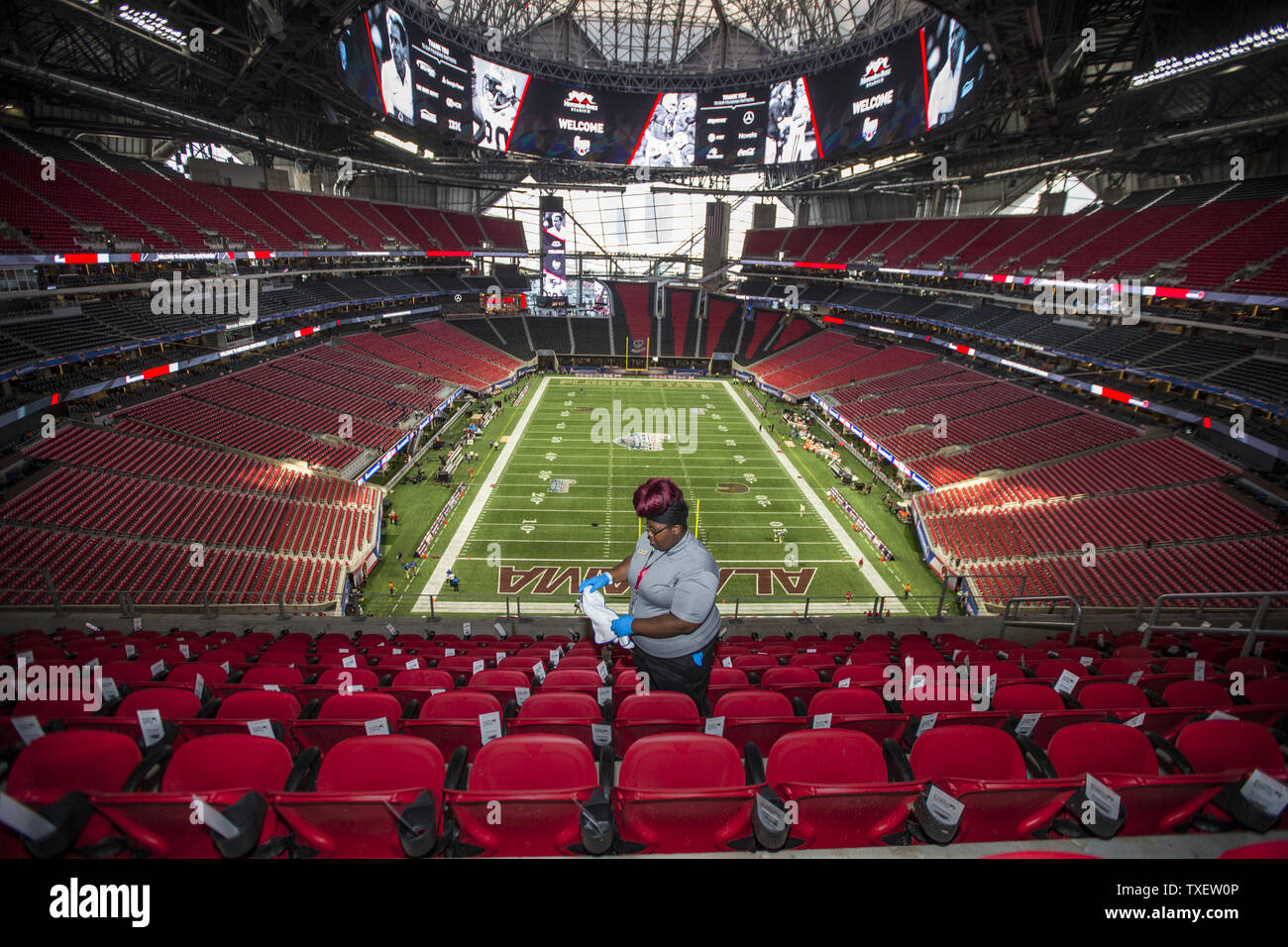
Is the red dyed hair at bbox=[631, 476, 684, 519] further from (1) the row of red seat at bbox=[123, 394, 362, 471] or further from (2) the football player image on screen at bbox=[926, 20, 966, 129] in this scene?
(2) the football player image on screen at bbox=[926, 20, 966, 129]

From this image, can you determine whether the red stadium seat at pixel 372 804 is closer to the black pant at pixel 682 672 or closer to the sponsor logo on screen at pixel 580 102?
the black pant at pixel 682 672

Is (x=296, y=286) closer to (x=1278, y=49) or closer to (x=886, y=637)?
(x=886, y=637)

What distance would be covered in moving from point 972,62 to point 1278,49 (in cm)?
1191

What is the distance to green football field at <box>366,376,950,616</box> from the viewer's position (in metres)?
19.4

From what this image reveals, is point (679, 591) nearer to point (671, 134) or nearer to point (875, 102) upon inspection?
point (875, 102)

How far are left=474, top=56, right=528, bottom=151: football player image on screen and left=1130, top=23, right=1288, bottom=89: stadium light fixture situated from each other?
40006 mm

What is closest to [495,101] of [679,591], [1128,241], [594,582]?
[1128,241]

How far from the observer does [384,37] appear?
32969mm

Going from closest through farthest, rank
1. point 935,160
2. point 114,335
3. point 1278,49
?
1. point 1278,49
2. point 114,335
3. point 935,160

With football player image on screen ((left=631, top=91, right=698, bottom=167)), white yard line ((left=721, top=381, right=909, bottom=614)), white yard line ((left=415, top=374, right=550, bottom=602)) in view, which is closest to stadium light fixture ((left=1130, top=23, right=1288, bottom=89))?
white yard line ((left=721, top=381, right=909, bottom=614))

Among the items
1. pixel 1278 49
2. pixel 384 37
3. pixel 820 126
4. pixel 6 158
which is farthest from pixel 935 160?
pixel 6 158

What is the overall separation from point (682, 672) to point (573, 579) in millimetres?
15683

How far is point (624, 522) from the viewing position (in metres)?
24.1

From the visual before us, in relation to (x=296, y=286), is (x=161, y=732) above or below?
below
